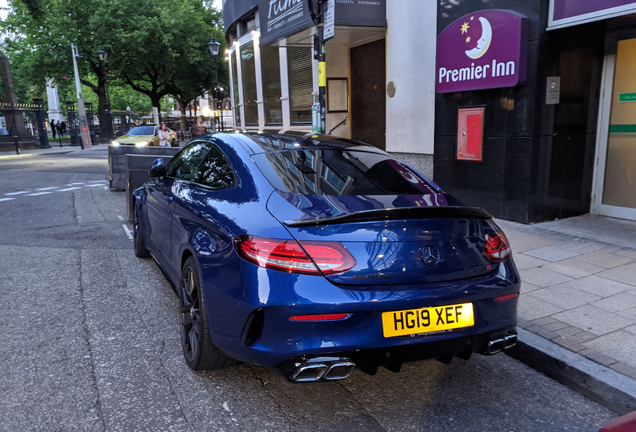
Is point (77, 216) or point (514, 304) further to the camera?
point (77, 216)

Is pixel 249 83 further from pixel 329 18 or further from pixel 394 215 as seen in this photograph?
pixel 394 215

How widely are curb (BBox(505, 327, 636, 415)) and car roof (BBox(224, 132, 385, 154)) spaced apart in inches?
71.7

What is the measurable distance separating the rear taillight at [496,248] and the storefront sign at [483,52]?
4754mm

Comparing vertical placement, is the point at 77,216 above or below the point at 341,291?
below

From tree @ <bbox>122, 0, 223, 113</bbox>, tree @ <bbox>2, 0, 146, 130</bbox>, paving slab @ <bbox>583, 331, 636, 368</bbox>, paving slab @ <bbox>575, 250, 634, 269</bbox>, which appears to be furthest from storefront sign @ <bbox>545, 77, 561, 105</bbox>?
tree @ <bbox>2, 0, 146, 130</bbox>

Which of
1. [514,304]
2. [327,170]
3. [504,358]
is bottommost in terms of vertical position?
[504,358]

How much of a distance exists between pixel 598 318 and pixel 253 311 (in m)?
2.94

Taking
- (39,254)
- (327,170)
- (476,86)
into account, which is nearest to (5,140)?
(39,254)

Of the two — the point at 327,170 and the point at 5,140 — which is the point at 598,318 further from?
the point at 5,140

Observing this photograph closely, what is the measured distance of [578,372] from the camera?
3219mm

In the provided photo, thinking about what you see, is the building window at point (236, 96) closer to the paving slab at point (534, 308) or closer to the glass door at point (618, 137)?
the glass door at point (618, 137)

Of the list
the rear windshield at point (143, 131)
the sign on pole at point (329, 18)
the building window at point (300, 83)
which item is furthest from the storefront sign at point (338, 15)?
the rear windshield at point (143, 131)

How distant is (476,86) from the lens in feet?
25.3

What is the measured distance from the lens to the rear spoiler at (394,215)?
2.65 m
